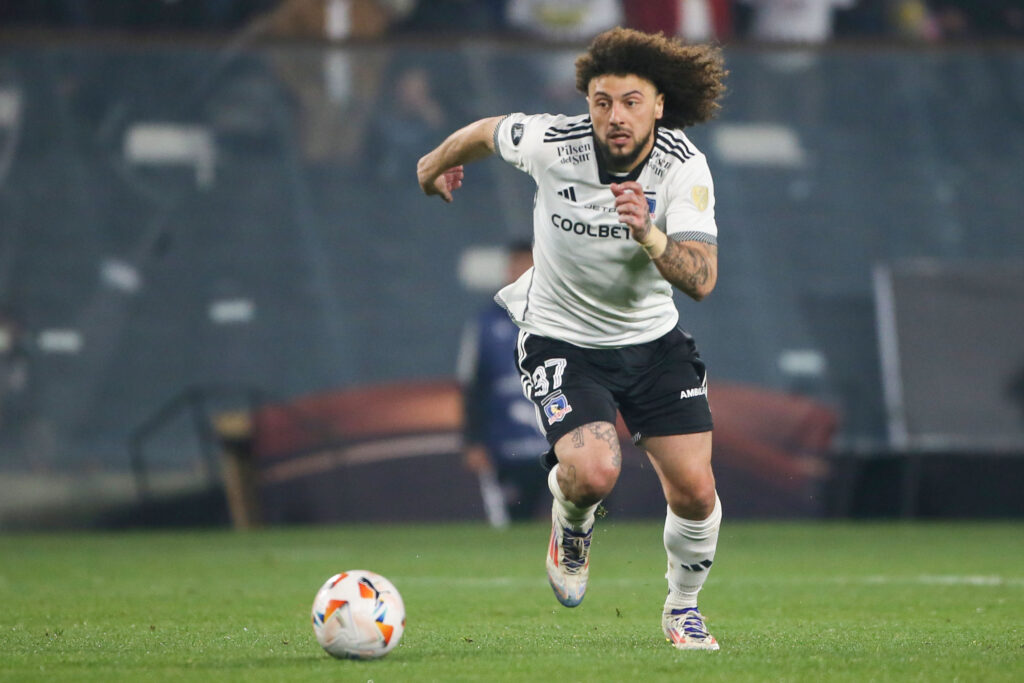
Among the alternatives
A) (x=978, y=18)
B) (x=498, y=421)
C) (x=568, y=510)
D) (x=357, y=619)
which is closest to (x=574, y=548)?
(x=568, y=510)

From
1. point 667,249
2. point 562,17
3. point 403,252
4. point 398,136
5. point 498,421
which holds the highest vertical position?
point 562,17

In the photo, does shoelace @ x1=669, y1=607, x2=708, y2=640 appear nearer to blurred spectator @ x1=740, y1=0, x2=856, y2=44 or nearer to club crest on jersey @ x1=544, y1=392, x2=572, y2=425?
club crest on jersey @ x1=544, y1=392, x2=572, y2=425

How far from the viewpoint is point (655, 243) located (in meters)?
5.00

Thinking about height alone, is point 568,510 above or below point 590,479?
below

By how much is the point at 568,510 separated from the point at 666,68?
5.33 feet

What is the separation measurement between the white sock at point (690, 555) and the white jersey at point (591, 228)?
0.69 metres

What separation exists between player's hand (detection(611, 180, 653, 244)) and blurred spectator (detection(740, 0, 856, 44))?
32.8 feet

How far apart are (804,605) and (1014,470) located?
6.98 meters

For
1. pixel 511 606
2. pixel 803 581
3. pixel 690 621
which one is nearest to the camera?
pixel 690 621

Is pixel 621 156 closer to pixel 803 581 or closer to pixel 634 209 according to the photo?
pixel 634 209

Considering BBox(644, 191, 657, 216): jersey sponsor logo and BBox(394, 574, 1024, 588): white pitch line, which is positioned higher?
BBox(644, 191, 657, 216): jersey sponsor logo

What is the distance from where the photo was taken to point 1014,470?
43.9ft

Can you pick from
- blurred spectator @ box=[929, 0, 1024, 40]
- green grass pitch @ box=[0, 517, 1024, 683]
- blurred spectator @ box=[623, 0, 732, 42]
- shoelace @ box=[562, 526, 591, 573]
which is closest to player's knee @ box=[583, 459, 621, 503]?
shoelace @ box=[562, 526, 591, 573]

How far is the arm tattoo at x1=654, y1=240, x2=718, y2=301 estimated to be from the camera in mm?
5035
